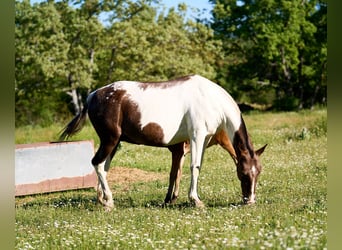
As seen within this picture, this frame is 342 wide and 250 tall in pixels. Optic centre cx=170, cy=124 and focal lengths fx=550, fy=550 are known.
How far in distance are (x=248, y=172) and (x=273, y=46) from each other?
680 cm

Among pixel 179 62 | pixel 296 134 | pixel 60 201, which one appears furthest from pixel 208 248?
pixel 179 62

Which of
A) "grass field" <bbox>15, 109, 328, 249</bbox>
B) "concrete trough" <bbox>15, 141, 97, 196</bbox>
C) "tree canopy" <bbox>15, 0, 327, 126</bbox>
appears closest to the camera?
"grass field" <bbox>15, 109, 328, 249</bbox>

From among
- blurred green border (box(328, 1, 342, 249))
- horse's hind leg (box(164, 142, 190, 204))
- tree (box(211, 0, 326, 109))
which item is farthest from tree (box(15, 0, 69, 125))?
blurred green border (box(328, 1, 342, 249))

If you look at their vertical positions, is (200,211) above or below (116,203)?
above

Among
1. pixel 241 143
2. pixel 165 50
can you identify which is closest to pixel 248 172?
pixel 241 143

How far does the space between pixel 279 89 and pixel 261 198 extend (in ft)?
18.8

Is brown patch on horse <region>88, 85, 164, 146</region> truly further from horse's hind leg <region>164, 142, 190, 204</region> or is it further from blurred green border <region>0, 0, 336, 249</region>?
blurred green border <region>0, 0, 336, 249</region>

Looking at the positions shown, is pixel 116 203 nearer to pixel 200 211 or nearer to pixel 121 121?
pixel 121 121

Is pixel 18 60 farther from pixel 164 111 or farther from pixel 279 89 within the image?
pixel 164 111

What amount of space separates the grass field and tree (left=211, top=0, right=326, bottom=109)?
2018 mm

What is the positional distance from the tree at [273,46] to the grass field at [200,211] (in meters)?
2.02

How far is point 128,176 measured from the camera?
7645mm

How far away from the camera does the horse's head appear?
5680mm

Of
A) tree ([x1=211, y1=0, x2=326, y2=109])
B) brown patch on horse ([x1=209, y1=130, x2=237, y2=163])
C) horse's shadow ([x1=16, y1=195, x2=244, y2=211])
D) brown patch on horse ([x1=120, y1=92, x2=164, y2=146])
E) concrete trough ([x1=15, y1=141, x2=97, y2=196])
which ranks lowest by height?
horse's shadow ([x1=16, y1=195, x2=244, y2=211])
